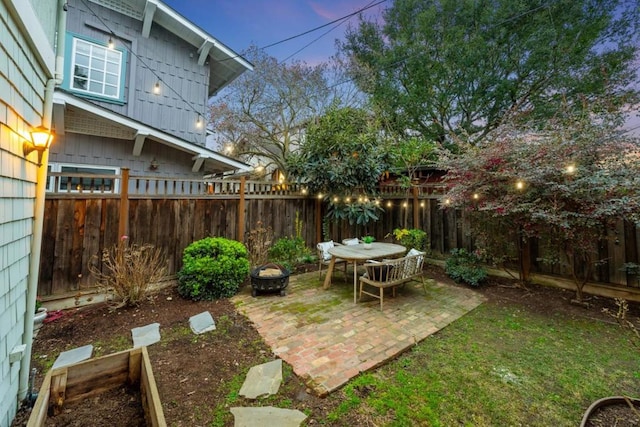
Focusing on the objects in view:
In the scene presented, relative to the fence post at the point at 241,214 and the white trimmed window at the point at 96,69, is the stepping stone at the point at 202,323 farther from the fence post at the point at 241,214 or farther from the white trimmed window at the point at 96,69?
the white trimmed window at the point at 96,69

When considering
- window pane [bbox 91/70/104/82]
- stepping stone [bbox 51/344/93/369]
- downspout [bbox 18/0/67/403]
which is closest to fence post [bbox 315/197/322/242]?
stepping stone [bbox 51/344/93/369]

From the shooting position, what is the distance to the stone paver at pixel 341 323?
8.97ft

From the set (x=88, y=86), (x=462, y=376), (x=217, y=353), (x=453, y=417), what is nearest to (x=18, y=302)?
(x=217, y=353)

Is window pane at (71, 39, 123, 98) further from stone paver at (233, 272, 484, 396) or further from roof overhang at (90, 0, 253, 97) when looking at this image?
stone paver at (233, 272, 484, 396)

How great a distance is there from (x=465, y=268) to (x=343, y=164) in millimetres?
3481

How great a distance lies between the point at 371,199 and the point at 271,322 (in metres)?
4.42

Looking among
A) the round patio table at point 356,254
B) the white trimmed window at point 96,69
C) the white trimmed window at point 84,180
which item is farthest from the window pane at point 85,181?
the round patio table at point 356,254

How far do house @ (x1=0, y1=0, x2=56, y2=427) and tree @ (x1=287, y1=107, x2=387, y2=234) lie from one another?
472 centimetres

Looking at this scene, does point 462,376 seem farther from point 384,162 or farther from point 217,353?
point 384,162

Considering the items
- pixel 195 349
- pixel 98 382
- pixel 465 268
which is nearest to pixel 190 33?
pixel 195 349

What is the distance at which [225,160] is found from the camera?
6398 mm

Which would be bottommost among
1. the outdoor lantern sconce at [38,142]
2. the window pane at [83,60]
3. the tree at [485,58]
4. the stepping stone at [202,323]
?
the stepping stone at [202,323]

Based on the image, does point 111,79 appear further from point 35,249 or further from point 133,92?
point 35,249

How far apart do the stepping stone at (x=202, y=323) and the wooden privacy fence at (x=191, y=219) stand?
167 centimetres
